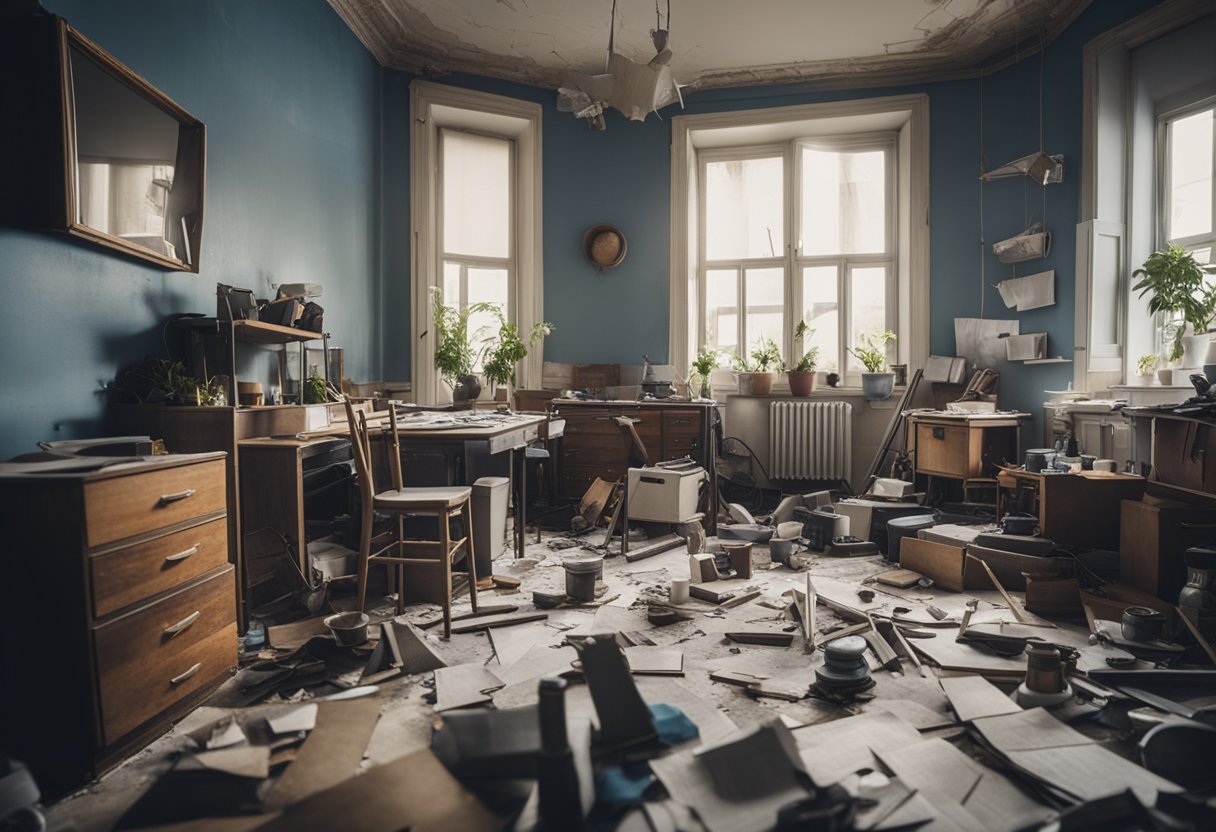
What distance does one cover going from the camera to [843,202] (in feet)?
21.7

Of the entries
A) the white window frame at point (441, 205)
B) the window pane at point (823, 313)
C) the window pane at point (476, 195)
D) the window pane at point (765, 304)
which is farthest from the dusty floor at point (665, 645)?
the window pane at point (476, 195)

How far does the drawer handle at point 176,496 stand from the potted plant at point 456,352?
2987 mm

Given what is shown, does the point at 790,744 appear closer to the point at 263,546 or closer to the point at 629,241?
the point at 263,546

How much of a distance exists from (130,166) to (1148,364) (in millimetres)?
6133

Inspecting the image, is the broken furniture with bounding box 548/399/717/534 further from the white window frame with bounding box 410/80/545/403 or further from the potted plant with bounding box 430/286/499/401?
the white window frame with bounding box 410/80/545/403

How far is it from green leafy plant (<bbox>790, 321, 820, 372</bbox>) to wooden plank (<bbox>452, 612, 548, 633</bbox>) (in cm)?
403

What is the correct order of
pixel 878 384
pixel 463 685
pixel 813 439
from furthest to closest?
pixel 813 439
pixel 878 384
pixel 463 685

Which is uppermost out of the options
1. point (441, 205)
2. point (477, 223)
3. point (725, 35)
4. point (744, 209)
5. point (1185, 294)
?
point (725, 35)

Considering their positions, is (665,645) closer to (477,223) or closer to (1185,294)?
(1185,294)

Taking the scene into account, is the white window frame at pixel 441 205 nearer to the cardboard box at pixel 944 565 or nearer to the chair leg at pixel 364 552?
the chair leg at pixel 364 552

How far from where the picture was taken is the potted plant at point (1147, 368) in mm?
4727

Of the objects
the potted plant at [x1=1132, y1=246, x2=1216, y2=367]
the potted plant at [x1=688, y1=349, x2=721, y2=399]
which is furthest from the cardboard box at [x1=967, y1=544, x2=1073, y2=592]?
the potted plant at [x1=688, y1=349, x2=721, y2=399]

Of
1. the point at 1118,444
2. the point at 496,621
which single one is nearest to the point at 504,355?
the point at 496,621

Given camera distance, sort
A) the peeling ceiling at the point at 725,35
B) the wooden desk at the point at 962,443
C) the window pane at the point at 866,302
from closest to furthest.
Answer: the wooden desk at the point at 962,443, the peeling ceiling at the point at 725,35, the window pane at the point at 866,302
